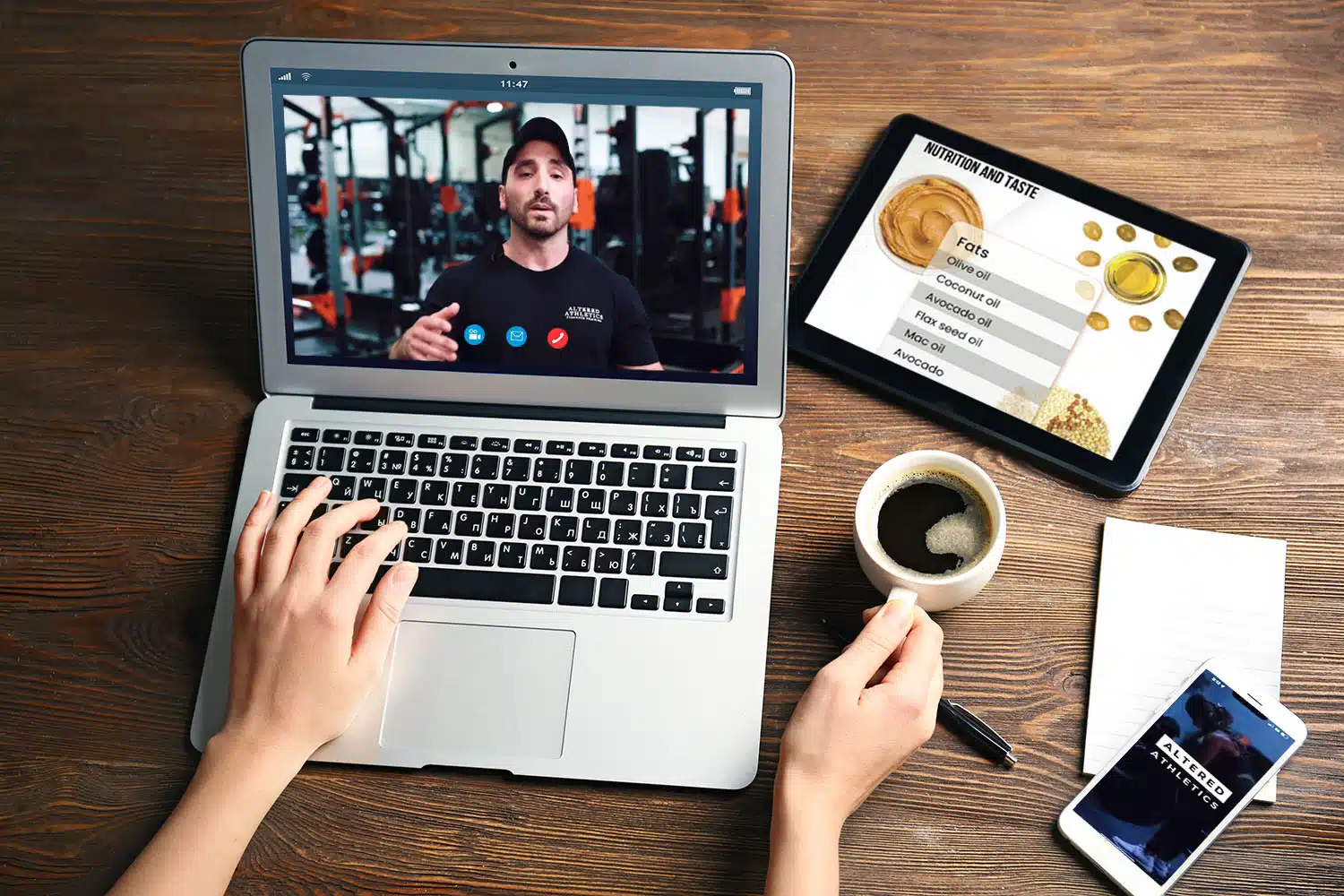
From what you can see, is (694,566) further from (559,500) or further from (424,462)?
(424,462)

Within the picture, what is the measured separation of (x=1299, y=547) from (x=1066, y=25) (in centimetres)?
57

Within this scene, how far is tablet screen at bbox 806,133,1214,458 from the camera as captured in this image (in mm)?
848

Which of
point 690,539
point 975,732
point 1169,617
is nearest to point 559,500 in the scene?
point 690,539

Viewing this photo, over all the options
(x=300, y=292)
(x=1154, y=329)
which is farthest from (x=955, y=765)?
(x=300, y=292)

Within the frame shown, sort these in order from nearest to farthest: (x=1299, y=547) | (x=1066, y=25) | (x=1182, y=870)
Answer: (x=1182, y=870) → (x=1299, y=547) → (x=1066, y=25)

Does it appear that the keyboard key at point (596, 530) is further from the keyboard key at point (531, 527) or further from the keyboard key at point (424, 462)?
the keyboard key at point (424, 462)

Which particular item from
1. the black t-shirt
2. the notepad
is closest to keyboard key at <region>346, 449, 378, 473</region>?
the black t-shirt

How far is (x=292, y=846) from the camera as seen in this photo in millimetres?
745

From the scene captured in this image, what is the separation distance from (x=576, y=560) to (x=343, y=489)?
22 centimetres

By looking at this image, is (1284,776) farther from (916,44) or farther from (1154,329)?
(916,44)

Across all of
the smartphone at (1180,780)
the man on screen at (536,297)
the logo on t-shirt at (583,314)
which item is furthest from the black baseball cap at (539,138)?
the smartphone at (1180,780)

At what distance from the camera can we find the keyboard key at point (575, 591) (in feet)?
2.54

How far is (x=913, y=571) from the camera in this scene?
0.74 metres

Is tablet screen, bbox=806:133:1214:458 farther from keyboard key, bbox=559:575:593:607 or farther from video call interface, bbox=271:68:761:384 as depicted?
keyboard key, bbox=559:575:593:607
